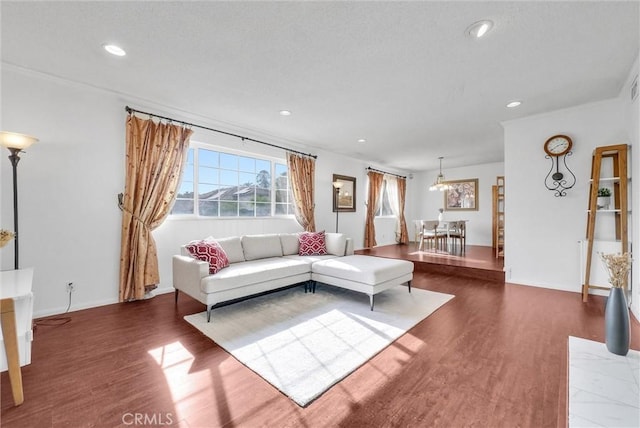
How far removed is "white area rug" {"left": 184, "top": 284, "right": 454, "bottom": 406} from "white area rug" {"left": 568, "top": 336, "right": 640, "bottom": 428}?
46.6 inches

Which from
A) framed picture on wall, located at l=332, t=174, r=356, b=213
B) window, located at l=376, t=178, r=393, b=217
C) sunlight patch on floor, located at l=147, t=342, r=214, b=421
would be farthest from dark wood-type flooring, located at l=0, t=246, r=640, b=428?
window, located at l=376, t=178, r=393, b=217

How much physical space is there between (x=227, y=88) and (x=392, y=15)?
6.49 feet

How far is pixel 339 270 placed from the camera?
333cm

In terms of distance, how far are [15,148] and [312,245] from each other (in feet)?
11.1

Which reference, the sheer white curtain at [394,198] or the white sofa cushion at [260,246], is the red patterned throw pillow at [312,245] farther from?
the sheer white curtain at [394,198]

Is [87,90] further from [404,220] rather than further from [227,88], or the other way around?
[404,220]

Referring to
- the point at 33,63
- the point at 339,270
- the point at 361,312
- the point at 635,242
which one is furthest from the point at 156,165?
the point at 635,242

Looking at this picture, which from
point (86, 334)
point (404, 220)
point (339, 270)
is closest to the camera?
point (86, 334)

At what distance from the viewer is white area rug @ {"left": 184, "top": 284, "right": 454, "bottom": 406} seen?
6.06 feet

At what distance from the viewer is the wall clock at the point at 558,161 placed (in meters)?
3.75

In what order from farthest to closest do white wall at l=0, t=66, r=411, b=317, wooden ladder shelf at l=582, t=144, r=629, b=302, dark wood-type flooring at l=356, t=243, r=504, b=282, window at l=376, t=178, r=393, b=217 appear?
window at l=376, t=178, r=393, b=217 < dark wood-type flooring at l=356, t=243, r=504, b=282 < wooden ladder shelf at l=582, t=144, r=629, b=302 < white wall at l=0, t=66, r=411, b=317

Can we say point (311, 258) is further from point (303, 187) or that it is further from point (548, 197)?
point (548, 197)

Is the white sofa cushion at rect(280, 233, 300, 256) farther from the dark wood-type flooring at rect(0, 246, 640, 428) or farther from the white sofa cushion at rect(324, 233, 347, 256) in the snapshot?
the dark wood-type flooring at rect(0, 246, 640, 428)

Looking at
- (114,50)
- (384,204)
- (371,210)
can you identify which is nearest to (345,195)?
(371,210)
